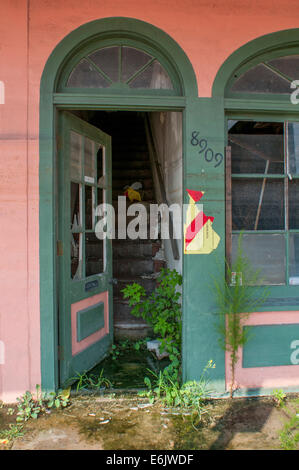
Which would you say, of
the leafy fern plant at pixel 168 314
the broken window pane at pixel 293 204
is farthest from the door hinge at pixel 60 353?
the broken window pane at pixel 293 204

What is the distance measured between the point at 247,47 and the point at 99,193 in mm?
1956

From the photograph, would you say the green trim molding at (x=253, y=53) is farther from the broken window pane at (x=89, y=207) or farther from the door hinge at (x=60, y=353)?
the door hinge at (x=60, y=353)

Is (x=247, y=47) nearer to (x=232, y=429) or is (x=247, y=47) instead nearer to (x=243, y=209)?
(x=243, y=209)

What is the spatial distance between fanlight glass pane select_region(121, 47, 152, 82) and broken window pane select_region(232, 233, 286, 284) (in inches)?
67.2

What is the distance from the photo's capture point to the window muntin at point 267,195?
10.8ft

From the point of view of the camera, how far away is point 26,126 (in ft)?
9.98

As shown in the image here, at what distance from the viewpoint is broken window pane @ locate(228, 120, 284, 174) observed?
3299 mm

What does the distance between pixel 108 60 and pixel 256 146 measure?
4.91 ft

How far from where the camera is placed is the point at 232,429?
8.83 ft

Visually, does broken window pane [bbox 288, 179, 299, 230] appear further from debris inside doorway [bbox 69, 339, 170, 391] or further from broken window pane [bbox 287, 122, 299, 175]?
debris inside doorway [bbox 69, 339, 170, 391]

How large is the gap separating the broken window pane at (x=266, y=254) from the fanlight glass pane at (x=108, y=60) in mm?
1771

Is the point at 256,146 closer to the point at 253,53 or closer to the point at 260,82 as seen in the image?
the point at 260,82

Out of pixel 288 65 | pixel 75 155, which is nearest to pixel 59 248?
pixel 75 155
